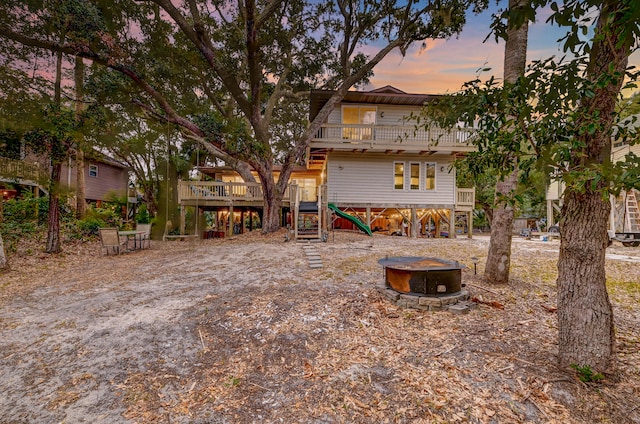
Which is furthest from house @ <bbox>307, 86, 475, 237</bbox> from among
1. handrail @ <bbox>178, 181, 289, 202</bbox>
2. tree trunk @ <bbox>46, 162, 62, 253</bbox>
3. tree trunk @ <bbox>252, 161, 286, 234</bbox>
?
tree trunk @ <bbox>46, 162, 62, 253</bbox>

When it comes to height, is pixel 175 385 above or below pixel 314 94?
below

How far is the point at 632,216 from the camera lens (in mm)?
15195

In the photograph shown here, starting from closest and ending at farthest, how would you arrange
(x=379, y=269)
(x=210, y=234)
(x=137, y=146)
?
(x=379, y=269) < (x=210, y=234) < (x=137, y=146)

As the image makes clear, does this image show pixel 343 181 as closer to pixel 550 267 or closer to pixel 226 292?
pixel 550 267

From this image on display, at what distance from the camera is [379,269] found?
22.8ft

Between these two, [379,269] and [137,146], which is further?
[137,146]

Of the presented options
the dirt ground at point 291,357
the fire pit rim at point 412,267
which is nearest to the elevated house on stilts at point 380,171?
the dirt ground at point 291,357

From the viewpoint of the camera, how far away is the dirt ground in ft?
8.29

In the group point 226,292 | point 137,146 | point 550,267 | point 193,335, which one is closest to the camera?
point 193,335

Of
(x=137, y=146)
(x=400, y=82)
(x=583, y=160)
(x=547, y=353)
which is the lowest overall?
(x=547, y=353)

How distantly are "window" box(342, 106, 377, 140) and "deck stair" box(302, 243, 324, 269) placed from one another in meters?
8.29

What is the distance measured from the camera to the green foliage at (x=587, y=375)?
2.72 metres

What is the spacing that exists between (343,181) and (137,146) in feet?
52.9

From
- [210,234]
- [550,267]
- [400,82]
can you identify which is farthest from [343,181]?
[550,267]
